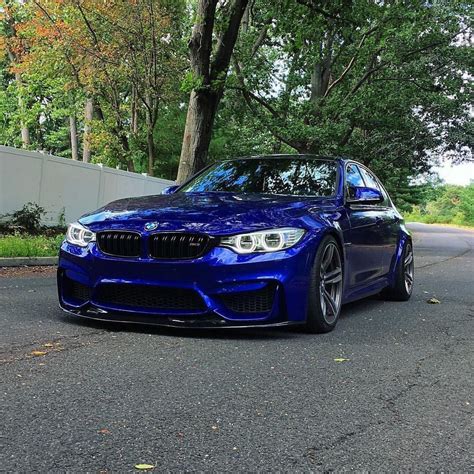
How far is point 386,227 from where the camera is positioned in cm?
686

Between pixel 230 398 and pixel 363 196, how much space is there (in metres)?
3.08

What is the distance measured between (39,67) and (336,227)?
19984 millimetres

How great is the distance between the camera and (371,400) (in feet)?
11.1

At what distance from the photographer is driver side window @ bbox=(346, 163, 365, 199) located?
5994 millimetres

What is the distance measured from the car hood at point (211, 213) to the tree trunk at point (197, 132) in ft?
24.7

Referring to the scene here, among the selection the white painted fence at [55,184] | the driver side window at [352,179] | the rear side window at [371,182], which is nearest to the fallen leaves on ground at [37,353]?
the driver side window at [352,179]

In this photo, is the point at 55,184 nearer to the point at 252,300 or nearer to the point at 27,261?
the point at 27,261

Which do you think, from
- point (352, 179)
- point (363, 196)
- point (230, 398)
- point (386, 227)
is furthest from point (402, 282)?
point (230, 398)

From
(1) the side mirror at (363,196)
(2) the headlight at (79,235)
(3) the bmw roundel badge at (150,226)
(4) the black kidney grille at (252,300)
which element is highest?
(1) the side mirror at (363,196)

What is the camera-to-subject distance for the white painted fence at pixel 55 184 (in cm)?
1492

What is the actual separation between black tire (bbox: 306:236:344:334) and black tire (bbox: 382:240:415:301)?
2.26m

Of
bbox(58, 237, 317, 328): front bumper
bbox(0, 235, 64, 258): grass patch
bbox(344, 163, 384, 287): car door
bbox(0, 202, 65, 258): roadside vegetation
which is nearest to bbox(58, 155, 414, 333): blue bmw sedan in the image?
bbox(58, 237, 317, 328): front bumper

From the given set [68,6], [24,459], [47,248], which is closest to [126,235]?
[24,459]

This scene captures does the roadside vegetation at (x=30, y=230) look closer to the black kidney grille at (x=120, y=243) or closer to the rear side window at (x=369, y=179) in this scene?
the rear side window at (x=369, y=179)
